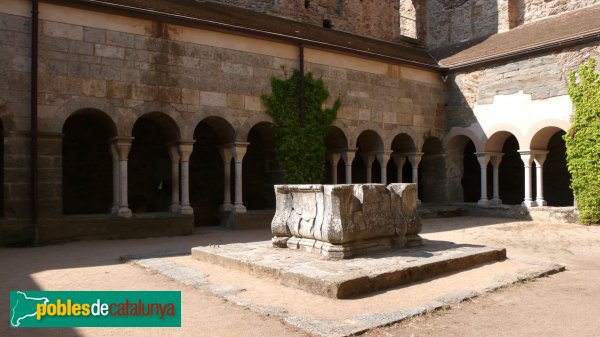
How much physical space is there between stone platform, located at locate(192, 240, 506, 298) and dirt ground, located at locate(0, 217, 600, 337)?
2.44 feet

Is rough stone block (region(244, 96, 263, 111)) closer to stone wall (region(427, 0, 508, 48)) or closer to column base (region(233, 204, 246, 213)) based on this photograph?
column base (region(233, 204, 246, 213))

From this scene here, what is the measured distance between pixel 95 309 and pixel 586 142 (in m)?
10.7

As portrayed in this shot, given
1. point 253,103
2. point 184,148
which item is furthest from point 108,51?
point 253,103

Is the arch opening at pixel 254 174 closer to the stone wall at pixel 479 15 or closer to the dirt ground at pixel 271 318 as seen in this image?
the dirt ground at pixel 271 318

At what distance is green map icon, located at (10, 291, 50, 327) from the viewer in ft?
11.9

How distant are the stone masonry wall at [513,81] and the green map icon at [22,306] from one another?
1150cm

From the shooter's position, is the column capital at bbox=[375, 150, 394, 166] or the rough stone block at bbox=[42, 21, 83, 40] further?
the column capital at bbox=[375, 150, 394, 166]

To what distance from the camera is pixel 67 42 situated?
27.8 feet

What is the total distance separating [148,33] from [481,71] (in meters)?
8.81

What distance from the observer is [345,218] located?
213 inches

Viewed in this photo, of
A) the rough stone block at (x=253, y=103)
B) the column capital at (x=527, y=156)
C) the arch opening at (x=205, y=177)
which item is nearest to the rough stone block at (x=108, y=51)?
the rough stone block at (x=253, y=103)

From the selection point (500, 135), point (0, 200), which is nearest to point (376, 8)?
point (500, 135)

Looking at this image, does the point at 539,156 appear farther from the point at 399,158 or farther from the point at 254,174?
the point at 254,174

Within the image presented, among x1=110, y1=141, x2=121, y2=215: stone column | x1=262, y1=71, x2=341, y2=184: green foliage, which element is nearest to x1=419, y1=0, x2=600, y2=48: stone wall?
x1=262, y1=71, x2=341, y2=184: green foliage
